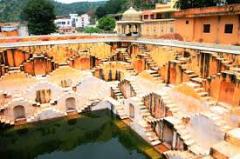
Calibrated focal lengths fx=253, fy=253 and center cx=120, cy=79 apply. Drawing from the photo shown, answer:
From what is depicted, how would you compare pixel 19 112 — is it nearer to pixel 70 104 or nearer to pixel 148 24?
Result: pixel 70 104

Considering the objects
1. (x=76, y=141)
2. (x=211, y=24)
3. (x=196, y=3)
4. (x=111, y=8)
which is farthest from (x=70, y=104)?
(x=111, y=8)

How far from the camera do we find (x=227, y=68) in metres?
13.5

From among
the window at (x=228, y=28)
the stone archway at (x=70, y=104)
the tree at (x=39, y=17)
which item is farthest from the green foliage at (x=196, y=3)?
the tree at (x=39, y=17)

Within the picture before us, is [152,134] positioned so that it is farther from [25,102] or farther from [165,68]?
[25,102]

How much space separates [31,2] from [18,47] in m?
18.9

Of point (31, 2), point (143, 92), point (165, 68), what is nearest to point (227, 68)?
point (165, 68)

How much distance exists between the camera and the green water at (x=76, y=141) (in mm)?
13594

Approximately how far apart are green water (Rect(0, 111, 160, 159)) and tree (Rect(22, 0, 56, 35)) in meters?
20.9

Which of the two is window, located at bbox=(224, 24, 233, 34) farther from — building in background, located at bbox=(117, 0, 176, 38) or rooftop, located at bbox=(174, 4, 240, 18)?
building in background, located at bbox=(117, 0, 176, 38)

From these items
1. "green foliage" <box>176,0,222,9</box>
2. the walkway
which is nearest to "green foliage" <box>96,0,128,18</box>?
"green foliage" <box>176,0,222,9</box>

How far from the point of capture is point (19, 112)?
16.7 m

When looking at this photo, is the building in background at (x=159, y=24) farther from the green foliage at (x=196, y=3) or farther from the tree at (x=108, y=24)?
the tree at (x=108, y=24)

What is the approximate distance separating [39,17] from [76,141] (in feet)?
79.6

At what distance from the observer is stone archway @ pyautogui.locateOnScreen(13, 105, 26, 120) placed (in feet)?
54.3
